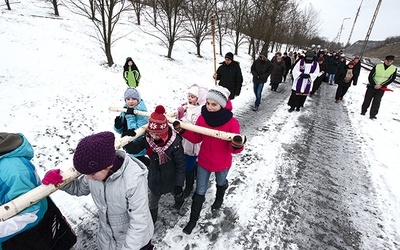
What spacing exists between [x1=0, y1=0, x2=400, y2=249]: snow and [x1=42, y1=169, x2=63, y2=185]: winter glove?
1.40 meters

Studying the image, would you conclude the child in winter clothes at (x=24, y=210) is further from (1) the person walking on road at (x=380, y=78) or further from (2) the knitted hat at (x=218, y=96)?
(1) the person walking on road at (x=380, y=78)

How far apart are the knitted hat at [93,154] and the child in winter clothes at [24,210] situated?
0.54 m

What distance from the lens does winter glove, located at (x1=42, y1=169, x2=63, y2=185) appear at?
163 centimetres

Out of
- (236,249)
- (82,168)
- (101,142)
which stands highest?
(101,142)

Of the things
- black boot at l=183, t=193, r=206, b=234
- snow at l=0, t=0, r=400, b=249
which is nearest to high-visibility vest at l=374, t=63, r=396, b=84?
snow at l=0, t=0, r=400, b=249

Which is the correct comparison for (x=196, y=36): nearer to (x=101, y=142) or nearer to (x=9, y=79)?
(x=9, y=79)

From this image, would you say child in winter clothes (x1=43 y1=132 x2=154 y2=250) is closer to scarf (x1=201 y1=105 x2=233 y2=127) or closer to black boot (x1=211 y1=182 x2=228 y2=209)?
scarf (x1=201 y1=105 x2=233 y2=127)

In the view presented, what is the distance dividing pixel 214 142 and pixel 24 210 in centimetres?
186

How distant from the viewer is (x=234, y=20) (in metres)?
20.9

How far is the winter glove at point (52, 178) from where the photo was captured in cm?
163

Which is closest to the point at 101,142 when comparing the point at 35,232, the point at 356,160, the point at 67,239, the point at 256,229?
the point at 35,232

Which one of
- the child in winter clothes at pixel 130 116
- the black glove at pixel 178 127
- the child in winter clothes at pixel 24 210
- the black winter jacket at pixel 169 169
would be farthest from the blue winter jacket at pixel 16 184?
the child in winter clothes at pixel 130 116

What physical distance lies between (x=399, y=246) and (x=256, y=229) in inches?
75.2

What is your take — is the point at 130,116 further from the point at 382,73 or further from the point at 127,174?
the point at 382,73
